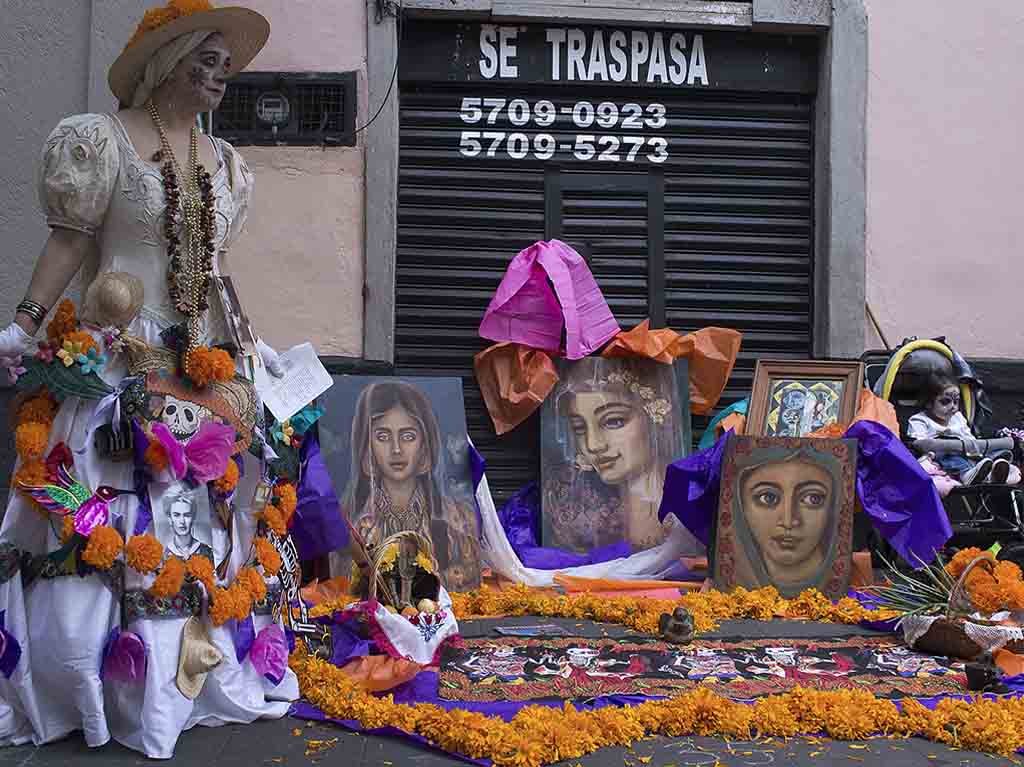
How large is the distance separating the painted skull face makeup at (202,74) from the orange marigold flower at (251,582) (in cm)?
161

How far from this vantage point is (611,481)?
7.02 m

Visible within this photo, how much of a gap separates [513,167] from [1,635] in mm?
4660

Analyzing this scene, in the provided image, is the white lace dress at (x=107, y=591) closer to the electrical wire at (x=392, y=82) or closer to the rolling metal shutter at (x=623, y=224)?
the electrical wire at (x=392, y=82)

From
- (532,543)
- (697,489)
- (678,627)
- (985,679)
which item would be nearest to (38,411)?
(678,627)

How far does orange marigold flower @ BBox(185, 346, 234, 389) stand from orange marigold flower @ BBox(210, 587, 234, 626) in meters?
0.69

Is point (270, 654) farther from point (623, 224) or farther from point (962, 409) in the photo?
point (962, 409)

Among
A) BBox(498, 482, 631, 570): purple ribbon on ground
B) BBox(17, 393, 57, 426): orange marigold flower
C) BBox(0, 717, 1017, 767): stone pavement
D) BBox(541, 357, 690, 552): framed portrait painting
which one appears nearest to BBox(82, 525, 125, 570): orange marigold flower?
BBox(17, 393, 57, 426): orange marigold flower

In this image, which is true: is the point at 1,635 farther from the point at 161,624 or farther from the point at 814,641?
the point at 814,641

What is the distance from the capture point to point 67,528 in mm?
3689

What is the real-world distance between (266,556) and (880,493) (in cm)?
353

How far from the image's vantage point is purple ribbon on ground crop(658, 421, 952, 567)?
6.24m

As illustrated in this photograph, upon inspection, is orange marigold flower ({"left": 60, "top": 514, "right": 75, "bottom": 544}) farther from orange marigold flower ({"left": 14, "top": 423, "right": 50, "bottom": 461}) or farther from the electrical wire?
the electrical wire

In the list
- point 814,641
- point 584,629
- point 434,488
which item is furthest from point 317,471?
point 814,641

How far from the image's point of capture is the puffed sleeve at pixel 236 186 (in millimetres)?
4348
